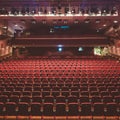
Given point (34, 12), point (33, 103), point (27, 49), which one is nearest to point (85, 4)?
point (34, 12)

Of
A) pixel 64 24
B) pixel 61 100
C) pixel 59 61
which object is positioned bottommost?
pixel 59 61

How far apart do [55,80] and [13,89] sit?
82.5 inches

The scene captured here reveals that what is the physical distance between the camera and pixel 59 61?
15906 millimetres

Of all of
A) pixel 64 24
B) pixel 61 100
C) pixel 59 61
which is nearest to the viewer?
pixel 61 100

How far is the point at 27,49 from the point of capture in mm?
22141

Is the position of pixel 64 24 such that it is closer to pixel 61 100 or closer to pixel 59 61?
pixel 59 61

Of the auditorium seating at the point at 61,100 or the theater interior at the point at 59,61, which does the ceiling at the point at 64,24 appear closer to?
the theater interior at the point at 59,61

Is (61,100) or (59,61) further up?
(61,100)

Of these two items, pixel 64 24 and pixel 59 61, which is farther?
pixel 64 24

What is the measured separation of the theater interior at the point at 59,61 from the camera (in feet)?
21.2

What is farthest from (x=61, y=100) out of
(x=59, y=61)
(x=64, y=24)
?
(x=64, y=24)

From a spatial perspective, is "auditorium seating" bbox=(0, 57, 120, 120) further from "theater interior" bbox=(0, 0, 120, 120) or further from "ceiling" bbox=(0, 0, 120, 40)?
"ceiling" bbox=(0, 0, 120, 40)

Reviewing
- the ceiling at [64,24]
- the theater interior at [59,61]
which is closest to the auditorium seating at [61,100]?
the theater interior at [59,61]

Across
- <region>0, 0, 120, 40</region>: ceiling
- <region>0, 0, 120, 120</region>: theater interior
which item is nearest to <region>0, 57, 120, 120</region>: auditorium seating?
<region>0, 0, 120, 120</region>: theater interior
